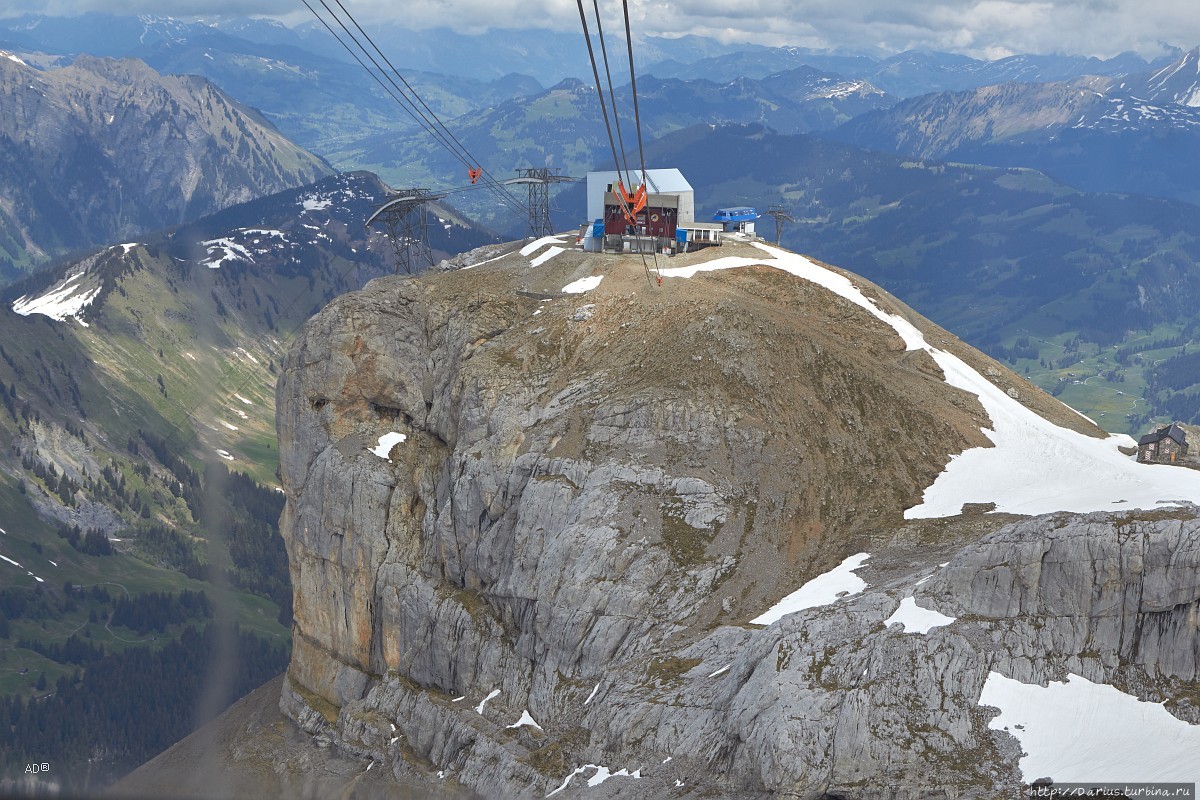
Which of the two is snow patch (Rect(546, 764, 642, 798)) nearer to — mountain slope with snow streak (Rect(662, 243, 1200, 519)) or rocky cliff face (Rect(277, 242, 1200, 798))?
rocky cliff face (Rect(277, 242, 1200, 798))

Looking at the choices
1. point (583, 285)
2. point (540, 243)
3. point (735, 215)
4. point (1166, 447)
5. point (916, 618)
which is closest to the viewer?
point (916, 618)

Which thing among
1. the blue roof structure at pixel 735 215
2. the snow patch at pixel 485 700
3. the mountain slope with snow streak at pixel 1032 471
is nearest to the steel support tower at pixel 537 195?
the blue roof structure at pixel 735 215

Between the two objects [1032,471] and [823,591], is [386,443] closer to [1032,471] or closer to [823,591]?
[823,591]

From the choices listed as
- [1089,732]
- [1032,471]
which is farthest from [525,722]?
[1032,471]

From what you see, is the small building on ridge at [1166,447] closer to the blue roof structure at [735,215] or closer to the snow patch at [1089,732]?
the snow patch at [1089,732]

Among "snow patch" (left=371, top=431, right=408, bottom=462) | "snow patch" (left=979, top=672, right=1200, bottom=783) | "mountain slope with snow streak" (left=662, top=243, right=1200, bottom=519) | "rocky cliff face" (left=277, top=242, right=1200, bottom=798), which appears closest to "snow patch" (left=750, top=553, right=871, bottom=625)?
"rocky cliff face" (left=277, top=242, right=1200, bottom=798)

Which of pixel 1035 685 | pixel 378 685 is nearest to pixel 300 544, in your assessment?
pixel 378 685
